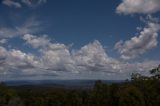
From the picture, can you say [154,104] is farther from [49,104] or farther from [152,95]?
[49,104]

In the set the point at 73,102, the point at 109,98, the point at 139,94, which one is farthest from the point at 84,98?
the point at 139,94

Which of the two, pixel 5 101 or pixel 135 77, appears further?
pixel 5 101

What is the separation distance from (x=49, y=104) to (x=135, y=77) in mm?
40108

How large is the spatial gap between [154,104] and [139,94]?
3813 millimetres

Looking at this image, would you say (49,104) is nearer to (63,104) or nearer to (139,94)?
(63,104)

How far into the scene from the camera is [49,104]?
345ft

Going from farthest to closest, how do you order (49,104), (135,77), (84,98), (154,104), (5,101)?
(49,104) → (84,98) → (5,101) → (135,77) → (154,104)

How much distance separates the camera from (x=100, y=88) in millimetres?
79438

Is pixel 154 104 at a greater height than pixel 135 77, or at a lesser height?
lesser

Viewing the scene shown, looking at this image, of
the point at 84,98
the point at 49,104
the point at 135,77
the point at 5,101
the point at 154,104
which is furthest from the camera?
the point at 49,104

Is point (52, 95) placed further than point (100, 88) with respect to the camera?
Yes

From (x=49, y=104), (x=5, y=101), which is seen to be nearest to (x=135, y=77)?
(x=5, y=101)

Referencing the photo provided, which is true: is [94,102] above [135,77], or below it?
below

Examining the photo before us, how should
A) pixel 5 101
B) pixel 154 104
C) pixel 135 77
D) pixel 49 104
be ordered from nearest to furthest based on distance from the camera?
pixel 154 104 → pixel 135 77 → pixel 5 101 → pixel 49 104
